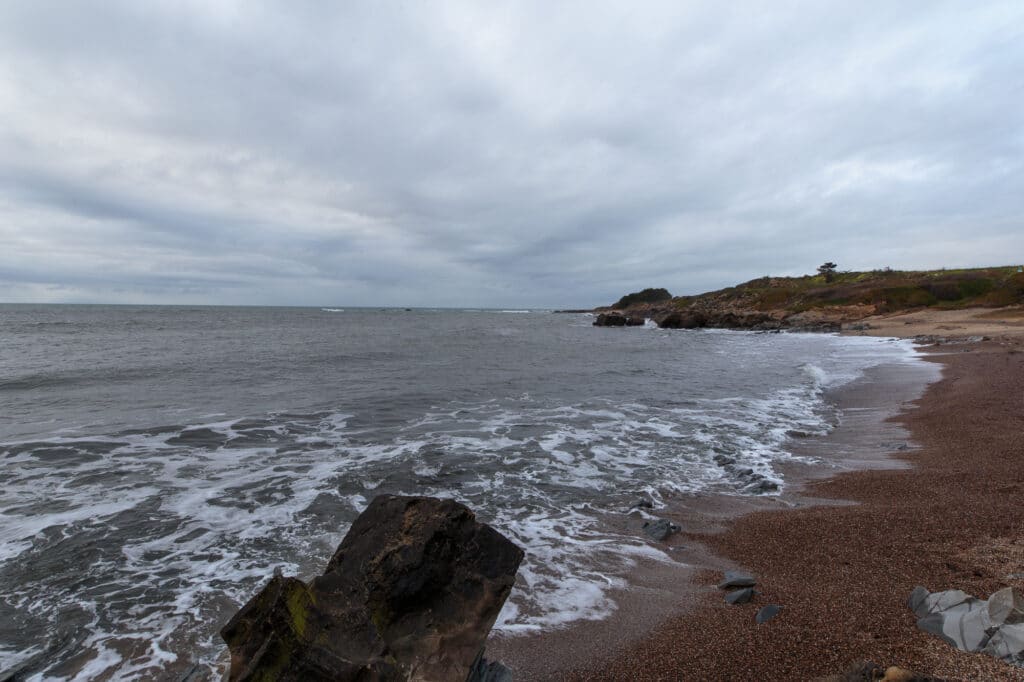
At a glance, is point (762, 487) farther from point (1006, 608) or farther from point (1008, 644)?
point (1008, 644)

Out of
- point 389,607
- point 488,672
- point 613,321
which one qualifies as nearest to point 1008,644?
point 488,672

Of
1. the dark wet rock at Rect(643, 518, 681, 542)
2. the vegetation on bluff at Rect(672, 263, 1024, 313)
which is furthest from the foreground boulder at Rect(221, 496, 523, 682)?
the vegetation on bluff at Rect(672, 263, 1024, 313)

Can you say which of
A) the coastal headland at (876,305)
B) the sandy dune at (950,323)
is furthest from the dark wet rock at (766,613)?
the coastal headland at (876,305)

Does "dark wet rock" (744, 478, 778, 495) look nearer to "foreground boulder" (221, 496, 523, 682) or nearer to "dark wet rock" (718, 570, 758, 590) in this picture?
"dark wet rock" (718, 570, 758, 590)

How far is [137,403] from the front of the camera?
668 inches

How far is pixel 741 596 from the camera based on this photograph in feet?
16.6

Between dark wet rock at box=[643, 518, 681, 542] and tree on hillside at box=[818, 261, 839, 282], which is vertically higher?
tree on hillside at box=[818, 261, 839, 282]

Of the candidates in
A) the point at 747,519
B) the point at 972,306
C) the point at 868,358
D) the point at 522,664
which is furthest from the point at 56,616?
the point at 972,306

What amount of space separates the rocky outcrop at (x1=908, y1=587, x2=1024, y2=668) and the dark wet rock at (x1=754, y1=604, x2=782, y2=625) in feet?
3.52

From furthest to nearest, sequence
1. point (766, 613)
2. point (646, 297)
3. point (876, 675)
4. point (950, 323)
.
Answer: point (646, 297) < point (950, 323) < point (766, 613) < point (876, 675)

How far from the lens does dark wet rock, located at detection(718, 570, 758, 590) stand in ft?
17.6

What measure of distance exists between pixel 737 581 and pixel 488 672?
314cm

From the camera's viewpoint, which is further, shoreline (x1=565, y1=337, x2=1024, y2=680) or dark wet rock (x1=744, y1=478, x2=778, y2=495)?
dark wet rock (x1=744, y1=478, x2=778, y2=495)

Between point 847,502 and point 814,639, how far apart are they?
178 inches
